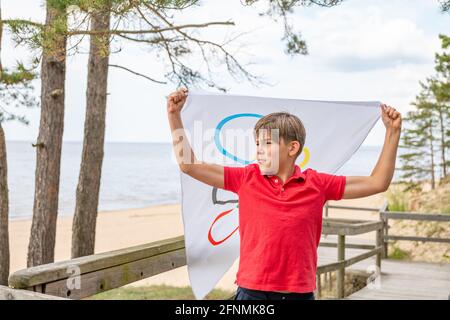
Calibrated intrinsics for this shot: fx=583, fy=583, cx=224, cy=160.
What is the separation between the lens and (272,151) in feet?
8.00

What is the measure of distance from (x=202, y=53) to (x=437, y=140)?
15119mm

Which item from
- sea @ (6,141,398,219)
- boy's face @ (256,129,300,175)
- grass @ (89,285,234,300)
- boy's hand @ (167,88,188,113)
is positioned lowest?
grass @ (89,285,234,300)

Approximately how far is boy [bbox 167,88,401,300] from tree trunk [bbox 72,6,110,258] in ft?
20.2

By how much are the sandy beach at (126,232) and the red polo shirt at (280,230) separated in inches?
512

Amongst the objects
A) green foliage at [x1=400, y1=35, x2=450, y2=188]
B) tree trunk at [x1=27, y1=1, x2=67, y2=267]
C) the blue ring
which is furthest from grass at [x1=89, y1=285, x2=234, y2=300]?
green foliage at [x1=400, y1=35, x2=450, y2=188]

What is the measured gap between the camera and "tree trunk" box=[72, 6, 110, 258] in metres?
8.49

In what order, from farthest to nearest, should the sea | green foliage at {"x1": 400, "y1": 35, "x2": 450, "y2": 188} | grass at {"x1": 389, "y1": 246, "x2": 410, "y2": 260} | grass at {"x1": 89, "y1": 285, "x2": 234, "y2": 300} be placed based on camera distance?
the sea, green foliage at {"x1": 400, "y1": 35, "x2": 450, "y2": 188}, grass at {"x1": 89, "y1": 285, "x2": 234, "y2": 300}, grass at {"x1": 389, "y1": 246, "x2": 410, "y2": 260}

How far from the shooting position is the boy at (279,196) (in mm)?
2342

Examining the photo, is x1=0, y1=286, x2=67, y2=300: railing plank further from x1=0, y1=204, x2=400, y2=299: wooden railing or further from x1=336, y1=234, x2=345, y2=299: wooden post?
x1=336, y1=234, x2=345, y2=299: wooden post

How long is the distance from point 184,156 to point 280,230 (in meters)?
0.58

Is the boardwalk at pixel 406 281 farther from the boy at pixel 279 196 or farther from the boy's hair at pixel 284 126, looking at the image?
the boy's hair at pixel 284 126

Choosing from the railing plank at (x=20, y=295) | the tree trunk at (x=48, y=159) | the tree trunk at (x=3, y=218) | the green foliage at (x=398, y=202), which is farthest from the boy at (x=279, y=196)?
the green foliage at (x=398, y=202)
